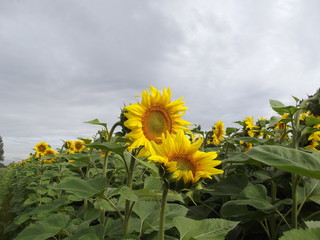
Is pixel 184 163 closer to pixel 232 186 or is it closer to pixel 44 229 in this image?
pixel 232 186

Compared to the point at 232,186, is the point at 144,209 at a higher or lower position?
lower

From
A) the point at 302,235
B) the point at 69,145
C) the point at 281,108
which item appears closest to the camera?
the point at 302,235

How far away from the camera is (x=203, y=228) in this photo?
1268 millimetres

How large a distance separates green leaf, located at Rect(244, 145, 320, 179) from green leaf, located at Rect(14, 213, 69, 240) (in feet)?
4.17

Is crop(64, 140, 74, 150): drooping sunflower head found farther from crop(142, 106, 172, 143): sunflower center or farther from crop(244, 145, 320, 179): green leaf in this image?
crop(244, 145, 320, 179): green leaf

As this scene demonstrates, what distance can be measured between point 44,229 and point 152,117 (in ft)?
3.16

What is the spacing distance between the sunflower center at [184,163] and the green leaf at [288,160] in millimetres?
292

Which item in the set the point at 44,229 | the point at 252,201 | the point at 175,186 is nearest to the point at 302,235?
the point at 175,186

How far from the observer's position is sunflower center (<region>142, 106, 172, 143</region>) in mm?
1765

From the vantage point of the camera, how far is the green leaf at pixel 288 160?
0.99 meters

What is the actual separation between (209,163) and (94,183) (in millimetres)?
667

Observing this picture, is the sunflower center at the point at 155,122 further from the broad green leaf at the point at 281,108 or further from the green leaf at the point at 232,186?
the broad green leaf at the point at 281,108

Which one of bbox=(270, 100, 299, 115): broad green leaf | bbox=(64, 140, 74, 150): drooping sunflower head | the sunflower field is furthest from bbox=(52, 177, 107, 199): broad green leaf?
bbox=(64, 140, 74, 150): drooping sunflower head

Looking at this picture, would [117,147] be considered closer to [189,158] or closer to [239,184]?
[189,158]
